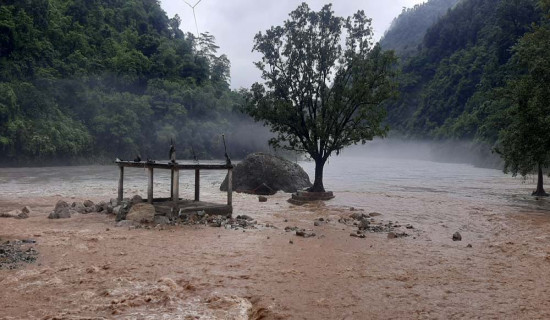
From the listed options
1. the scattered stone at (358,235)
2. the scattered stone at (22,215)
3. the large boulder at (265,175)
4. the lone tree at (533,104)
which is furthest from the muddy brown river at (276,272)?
the large boulder at (265,175)

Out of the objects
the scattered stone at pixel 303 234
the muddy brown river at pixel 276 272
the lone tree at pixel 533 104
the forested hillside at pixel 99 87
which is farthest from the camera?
the forested hillside at pixel 99 87

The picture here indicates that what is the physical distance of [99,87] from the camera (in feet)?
223

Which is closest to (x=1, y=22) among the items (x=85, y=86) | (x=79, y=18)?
(x=85, y=86)

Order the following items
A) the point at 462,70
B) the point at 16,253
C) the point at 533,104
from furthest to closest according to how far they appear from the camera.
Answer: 1. the point at 462,70
2. the point at 533,104
3. the point at 16,253

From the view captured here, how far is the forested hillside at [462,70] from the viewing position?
2921 inches

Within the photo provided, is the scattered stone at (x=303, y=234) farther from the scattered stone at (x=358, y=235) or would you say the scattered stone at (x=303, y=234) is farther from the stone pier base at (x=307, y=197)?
the stone pier base at (x=307, y=197)

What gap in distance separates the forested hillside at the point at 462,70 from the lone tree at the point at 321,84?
4023 cm

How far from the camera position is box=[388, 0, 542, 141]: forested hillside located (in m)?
74.2

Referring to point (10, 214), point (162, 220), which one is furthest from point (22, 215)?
point (162, 220)

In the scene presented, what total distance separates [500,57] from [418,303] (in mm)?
83086

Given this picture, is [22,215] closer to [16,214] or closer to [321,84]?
[16,214]

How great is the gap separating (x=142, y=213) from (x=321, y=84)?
12.9 metres

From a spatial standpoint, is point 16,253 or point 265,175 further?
point 265,175

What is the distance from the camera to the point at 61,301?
683 centimetres
